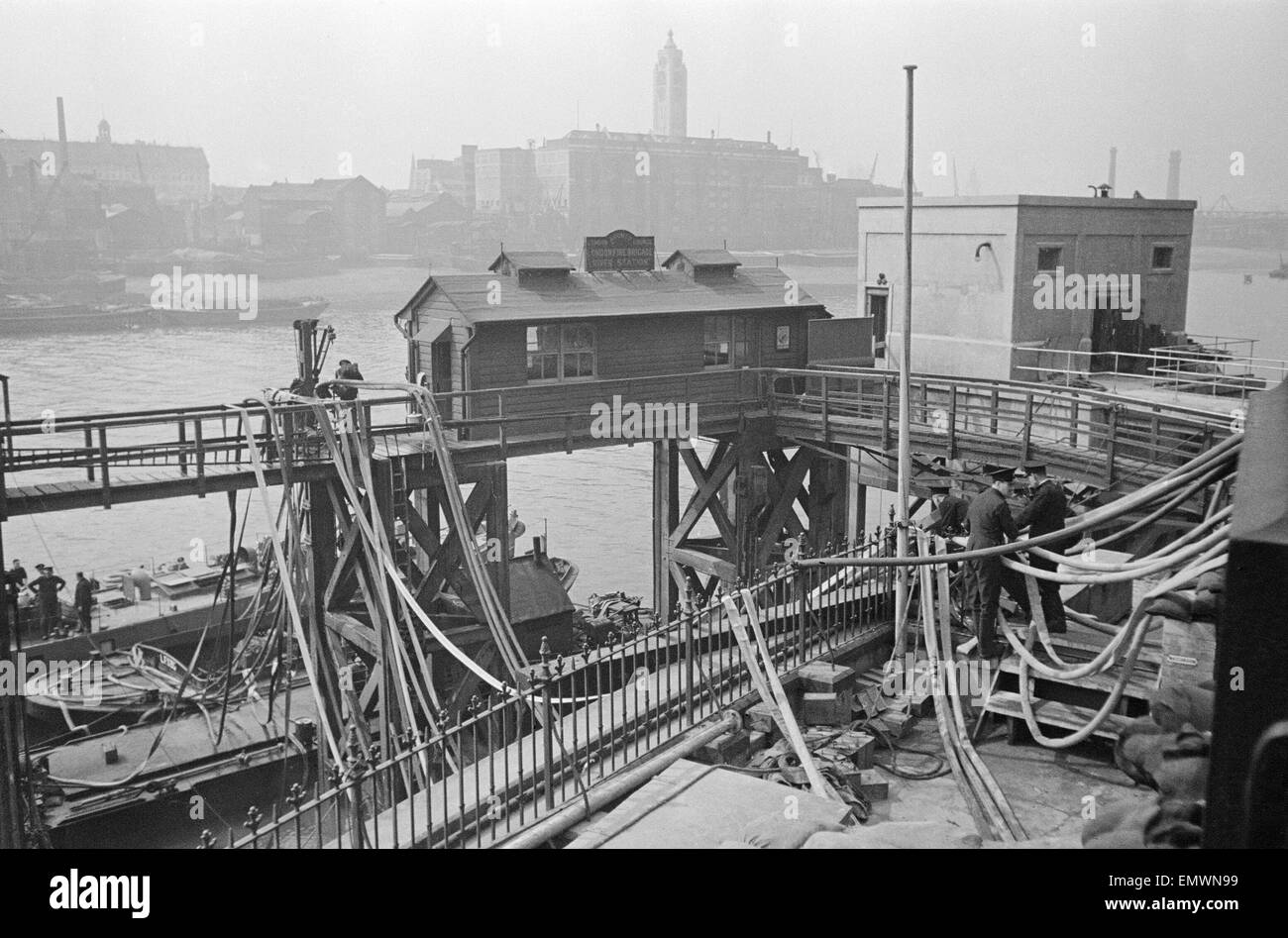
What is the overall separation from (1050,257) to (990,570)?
18913 mm

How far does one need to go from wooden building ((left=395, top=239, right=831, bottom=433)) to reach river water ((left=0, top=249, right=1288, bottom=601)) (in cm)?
878

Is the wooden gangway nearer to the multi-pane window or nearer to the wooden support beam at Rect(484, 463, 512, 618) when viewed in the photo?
the wooden support beam at Rect(484, 463, 512, 618)

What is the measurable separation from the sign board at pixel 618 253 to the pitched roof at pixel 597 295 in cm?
34

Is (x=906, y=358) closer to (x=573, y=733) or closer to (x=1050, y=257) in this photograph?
(x=573, y=733)

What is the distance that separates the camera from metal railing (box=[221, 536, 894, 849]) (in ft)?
26.5

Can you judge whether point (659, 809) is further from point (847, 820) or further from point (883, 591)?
point (883, 591)

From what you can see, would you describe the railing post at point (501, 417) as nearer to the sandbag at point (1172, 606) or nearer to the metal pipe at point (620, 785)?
the metal pipe at point (620, 785)

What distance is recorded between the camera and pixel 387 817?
9.23 m

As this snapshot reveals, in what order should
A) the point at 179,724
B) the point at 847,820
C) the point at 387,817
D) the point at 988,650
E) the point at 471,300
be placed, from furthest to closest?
the point at 471,300, the point at 179,724, the point at 988,650, the point at 387,817, the point at 847,820

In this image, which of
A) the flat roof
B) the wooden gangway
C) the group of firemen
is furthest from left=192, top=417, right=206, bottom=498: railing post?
the flat roof

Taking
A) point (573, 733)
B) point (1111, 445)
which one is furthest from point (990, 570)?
point (1111, 445)

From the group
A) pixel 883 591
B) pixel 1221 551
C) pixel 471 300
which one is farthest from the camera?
pixel 471 300

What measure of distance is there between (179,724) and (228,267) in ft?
266
